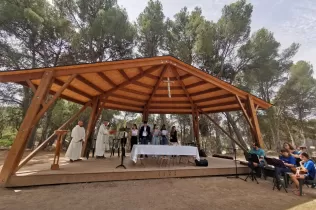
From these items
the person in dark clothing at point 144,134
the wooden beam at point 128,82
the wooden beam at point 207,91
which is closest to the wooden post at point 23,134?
the wooden beam at point 128,82

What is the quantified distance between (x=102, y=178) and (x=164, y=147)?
1.88 m

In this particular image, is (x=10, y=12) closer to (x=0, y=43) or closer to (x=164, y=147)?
(x=0, y=43)

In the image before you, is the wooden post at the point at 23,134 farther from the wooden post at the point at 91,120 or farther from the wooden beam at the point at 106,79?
the wooden post at the point at 91,120

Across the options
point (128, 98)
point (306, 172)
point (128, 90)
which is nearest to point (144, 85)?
point (128, 90)

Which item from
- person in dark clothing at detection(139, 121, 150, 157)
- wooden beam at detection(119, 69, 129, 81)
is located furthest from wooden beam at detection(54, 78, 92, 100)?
person in dark clothing at detection(139, 121, 150, 157)

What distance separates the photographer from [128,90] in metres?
7.88

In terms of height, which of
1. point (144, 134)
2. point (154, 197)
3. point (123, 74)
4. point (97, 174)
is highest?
point (123, 74)

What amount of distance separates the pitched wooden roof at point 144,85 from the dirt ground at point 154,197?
2654 millimetres

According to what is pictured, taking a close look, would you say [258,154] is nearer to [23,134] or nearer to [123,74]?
[123,74]

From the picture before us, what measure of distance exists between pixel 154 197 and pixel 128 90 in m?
5.25

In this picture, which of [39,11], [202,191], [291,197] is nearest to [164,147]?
[202,191]

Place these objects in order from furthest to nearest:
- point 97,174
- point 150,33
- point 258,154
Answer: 1. point 150,33
2. point 258,154
3. point 97,174

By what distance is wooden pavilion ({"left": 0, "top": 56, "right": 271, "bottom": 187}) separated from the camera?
13.7 feet

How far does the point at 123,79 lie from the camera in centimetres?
675
